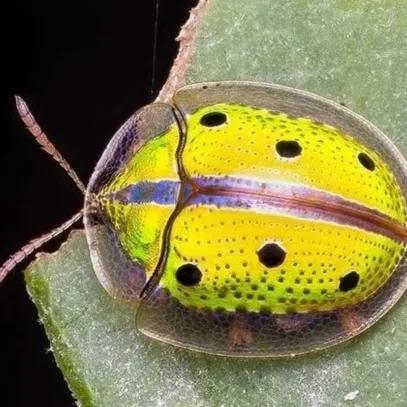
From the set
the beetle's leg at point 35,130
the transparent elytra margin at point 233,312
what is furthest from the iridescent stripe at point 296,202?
the beetle's leg at point 35,130

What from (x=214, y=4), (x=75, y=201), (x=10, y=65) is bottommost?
(x=75, y=201)

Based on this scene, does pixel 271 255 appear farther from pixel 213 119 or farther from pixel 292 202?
pixel 213 119

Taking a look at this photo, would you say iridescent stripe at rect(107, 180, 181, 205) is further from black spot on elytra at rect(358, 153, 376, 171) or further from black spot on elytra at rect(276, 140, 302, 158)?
black spot on elytra at rect(358, 153, 376, 171)

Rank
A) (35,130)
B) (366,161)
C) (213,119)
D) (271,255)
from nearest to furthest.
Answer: (271,255) < (366,161) < (213,119) < (35,130)

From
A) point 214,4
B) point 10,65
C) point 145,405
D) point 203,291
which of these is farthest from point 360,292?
point 10,65

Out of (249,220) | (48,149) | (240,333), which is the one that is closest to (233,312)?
(240,333)

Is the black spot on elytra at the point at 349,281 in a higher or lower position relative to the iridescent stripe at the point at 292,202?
lower

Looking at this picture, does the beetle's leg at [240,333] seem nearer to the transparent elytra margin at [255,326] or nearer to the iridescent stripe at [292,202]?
the transparent elytra margin at [255,326]

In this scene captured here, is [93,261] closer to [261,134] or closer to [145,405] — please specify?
[145,405]
